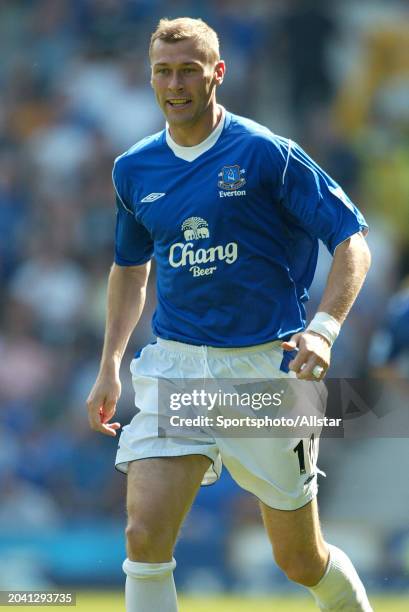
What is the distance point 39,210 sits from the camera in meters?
11.5

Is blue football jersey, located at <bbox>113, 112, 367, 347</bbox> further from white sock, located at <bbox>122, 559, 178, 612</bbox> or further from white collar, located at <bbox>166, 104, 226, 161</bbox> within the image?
white sock, located at <bbox>122, 559, 178, 612</bbox>

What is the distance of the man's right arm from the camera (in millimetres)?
5336

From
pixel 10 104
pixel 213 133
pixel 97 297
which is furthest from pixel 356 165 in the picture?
pixel 213 133

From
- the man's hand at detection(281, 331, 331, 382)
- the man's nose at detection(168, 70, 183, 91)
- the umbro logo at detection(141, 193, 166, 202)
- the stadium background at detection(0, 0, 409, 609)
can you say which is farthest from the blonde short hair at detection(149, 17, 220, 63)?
the stadium background at detection(0, 0, 409, 609)

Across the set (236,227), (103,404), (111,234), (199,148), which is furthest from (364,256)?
(111,234)

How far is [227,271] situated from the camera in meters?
5.18

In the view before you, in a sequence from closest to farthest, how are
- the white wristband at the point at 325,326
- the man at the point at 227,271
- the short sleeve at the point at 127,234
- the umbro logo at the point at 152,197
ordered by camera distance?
the white wristband at the point at 325,326, the man at the point at 227,271, the umbro logo at the point at 152,197, the short sleeve at the point at 127,234

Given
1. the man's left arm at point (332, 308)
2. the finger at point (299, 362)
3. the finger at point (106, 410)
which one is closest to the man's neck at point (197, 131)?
the man's left arm at point (332, 308)

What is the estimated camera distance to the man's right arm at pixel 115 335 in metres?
5.34

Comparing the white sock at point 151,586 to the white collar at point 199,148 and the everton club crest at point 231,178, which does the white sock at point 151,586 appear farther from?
the white collar at point 199,148

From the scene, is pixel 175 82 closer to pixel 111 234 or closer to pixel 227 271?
pixel 227 271

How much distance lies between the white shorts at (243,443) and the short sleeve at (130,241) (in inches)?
22.6

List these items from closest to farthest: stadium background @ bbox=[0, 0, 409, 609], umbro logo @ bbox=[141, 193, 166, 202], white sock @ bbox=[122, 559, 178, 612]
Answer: white sock @ bbox=[122, 559, 178, 612] → umbro logo @ bbox=[141, 193, 166, 202] → stadium background @ bbox=[0, 0, 409, 609]

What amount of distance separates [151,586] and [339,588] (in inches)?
35.0
